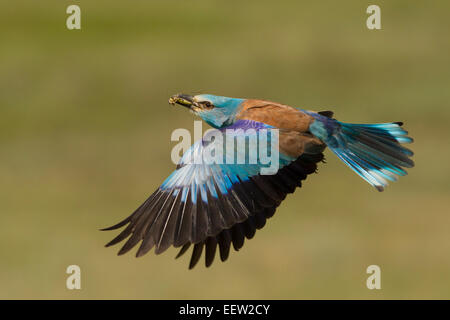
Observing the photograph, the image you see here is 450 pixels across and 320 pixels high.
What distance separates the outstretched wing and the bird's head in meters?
0.36

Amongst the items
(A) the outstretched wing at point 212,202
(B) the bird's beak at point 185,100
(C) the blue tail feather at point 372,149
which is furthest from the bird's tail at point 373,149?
(B) the bird's beak at point 185,100

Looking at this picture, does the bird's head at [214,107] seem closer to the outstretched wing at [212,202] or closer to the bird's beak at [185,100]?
the bird's beak at [185,100]

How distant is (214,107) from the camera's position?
8.50m

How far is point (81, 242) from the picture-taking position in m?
14.5

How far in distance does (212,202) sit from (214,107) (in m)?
1.21

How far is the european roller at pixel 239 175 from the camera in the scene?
7.43 m

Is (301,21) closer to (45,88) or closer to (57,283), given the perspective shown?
(45,88)

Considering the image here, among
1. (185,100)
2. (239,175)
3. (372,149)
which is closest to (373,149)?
(372,149)

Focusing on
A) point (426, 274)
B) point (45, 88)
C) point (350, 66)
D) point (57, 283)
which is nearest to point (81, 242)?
point (57, 283)

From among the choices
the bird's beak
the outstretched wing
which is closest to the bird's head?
the bird's beak

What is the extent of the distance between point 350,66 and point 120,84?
4364 millimetres

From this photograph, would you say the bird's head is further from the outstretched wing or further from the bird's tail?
the bird's tail

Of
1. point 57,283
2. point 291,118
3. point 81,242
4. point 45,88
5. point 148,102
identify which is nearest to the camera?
point 291,118

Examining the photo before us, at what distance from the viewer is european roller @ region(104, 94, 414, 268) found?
7.43m
